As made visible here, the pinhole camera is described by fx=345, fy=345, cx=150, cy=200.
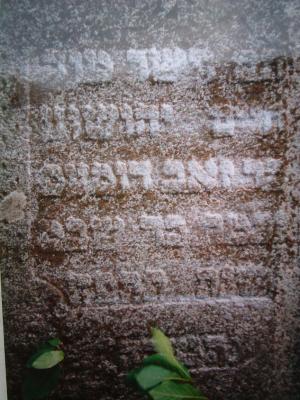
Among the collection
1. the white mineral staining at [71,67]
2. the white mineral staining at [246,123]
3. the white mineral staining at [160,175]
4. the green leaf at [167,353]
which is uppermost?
the white mineral staining at [71,67]

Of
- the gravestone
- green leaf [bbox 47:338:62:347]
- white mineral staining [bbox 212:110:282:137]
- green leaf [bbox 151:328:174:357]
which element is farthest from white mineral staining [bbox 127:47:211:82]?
green leaf [bbox 47:338:62:347]

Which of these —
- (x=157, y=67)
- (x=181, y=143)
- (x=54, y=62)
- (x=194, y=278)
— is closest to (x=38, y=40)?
(x=54, y=62)

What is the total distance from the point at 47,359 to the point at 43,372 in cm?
8

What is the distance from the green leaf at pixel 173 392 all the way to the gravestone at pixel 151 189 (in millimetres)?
386

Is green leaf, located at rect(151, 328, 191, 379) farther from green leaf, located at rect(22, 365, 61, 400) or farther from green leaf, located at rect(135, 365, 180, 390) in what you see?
green leaf, located at rect(22, 365, 61, 400)

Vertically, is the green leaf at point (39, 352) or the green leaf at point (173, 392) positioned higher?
the green leaf at point (173, 392)

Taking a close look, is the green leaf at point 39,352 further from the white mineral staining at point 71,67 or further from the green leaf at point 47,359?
the white mineral staining at point 71,67

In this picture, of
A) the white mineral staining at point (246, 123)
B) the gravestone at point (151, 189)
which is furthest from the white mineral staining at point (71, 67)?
the white mineral staining at point (246, 123)

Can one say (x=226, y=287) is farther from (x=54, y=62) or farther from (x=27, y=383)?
(x=54, y=62)

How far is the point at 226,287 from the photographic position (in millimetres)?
1021

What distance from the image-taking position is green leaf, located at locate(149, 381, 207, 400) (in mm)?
609

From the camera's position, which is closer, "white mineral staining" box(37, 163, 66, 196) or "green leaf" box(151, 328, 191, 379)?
"green leaf" box(151, 328, 191, 379)

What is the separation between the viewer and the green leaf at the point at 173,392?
0.61 meters

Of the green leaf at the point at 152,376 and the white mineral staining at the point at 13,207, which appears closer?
the green leaf at the point at 152,376
